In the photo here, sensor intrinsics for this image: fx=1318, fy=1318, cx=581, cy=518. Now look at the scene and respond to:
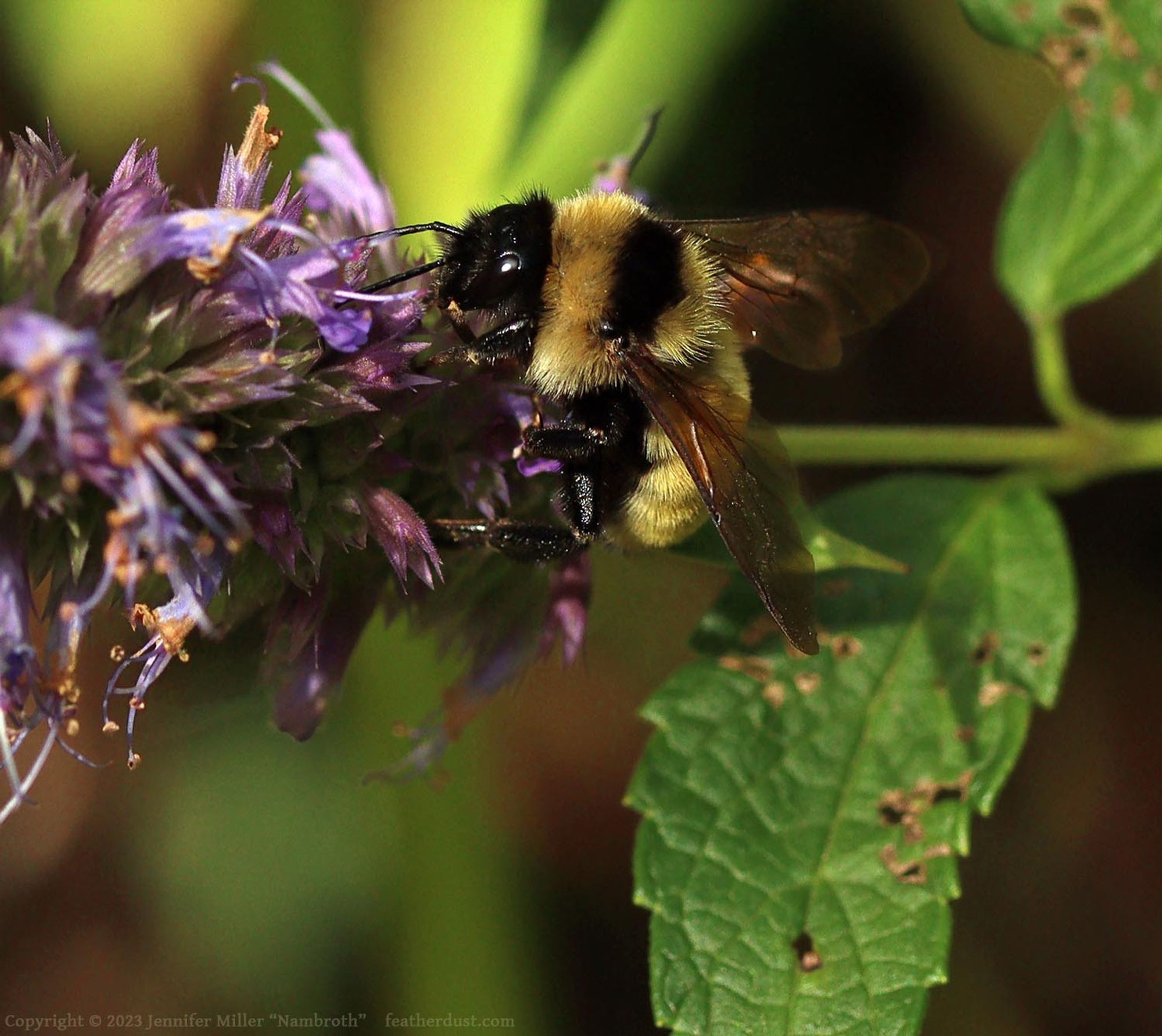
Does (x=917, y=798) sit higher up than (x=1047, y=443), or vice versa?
(x=1047, y=443)

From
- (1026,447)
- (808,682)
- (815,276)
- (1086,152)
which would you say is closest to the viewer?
(815,276)

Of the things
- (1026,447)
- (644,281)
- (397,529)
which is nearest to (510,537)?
(397,529)

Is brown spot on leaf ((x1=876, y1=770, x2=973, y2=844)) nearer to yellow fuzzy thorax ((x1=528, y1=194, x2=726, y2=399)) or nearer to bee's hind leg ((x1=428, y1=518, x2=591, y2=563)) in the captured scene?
bee's hind leg ((x1=428, y1=518, x2=591, y2=563))

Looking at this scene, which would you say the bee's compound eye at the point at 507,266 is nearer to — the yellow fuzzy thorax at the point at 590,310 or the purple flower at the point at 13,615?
the yellow fuzzy thorax at the point at 590,310

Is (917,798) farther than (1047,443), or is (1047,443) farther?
(1047,443)

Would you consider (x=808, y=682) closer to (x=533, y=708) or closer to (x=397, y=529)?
(x=397, y=529)

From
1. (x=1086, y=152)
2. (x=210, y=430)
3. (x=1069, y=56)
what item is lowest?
(x=210, y=430)
